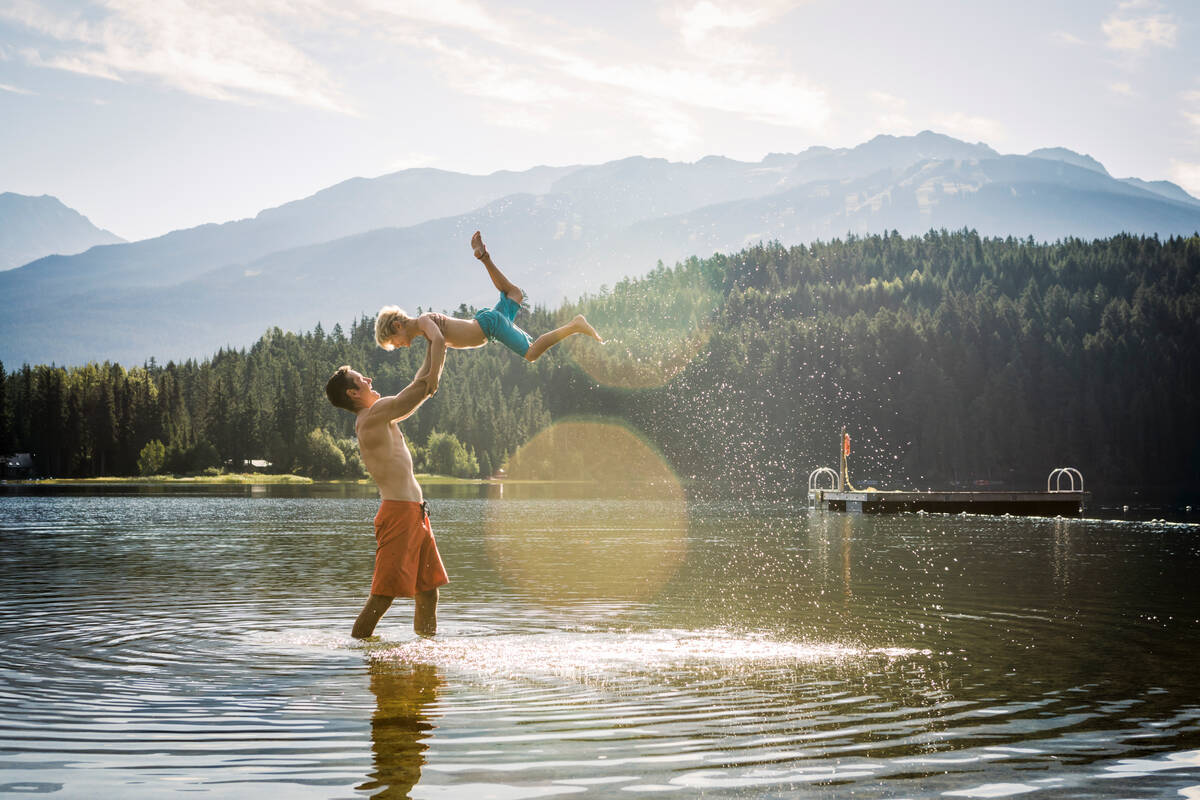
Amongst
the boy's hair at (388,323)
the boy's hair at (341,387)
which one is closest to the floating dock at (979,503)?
the boy's hair at (341,387)

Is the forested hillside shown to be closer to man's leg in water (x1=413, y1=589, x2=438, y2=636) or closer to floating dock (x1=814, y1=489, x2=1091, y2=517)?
floating dock (x1=814, y1=489, x2=1091, y2=517)

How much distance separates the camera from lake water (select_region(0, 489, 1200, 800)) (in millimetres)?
8938

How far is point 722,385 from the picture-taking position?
627 ft

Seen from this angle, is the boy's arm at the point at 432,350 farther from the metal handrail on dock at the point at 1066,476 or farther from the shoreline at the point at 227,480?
the shoreline at the point at 227,480

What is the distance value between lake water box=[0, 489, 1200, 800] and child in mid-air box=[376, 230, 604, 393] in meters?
4.01

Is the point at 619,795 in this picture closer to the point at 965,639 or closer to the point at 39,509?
the point at 965,639

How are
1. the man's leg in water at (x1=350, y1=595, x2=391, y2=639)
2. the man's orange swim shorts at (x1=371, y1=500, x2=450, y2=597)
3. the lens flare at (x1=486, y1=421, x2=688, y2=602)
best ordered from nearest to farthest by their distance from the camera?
the man's orange swim shorts at (x1=371, y1=500, x2=450, y2=597)
the man's leg in water at (x1=350, y1=595, x2=391, y2=639)
the lens flare at (x1=486, y1=421, x2=688, y2=602)

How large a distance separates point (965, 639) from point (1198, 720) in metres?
6.62

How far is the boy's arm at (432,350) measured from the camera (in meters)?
14.0

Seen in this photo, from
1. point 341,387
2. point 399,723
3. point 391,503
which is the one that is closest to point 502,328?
point 341,387

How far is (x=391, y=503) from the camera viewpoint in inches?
609

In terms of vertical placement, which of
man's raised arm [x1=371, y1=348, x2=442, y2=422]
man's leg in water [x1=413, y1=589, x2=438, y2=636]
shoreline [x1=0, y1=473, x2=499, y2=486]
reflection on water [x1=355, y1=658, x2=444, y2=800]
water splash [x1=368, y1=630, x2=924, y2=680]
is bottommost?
shoreline [x1=0, y1=473, x2=499, y2=486]

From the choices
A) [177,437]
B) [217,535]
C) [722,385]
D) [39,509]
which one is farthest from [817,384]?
[217,535]

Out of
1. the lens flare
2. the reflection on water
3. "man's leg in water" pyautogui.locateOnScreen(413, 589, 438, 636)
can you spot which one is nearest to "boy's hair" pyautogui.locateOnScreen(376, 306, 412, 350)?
"man's leg in water" pyautogui.locateOnScreen(413, 589, 438, 636)
